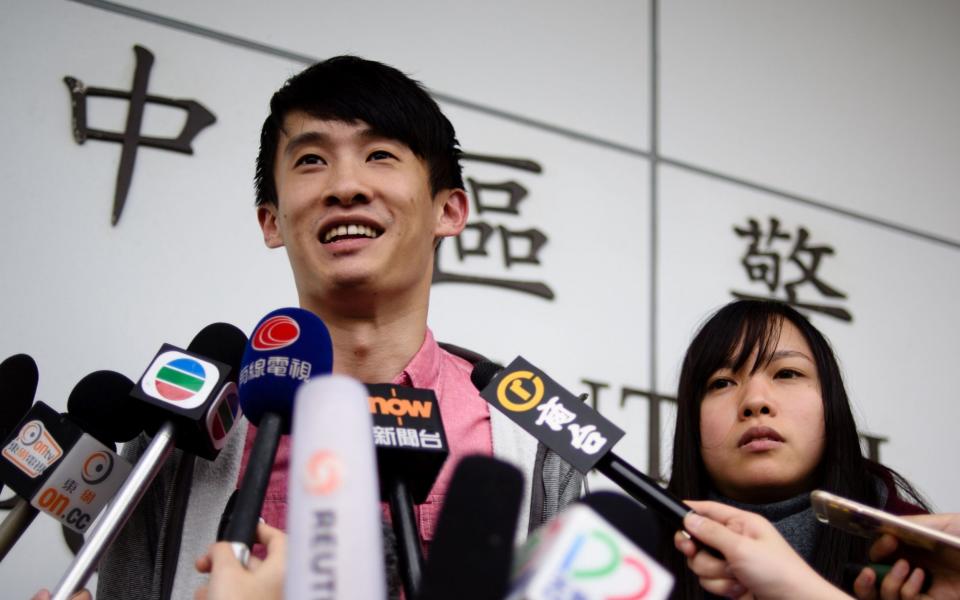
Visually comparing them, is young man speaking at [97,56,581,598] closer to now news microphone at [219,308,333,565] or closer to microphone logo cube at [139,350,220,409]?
microphone logo cube at [139,350,220,409]

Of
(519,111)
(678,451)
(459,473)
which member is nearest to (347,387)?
(459,473)

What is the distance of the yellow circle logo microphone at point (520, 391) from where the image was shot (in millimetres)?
782

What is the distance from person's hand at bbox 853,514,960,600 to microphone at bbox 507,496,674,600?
0.49 metres

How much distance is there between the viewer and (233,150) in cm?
144

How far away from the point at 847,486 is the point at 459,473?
0.79 metres

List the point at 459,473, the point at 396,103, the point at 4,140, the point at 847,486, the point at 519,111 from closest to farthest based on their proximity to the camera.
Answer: the point at 459,473
the point at 847,486
the point at 396,103
the point at 4,140
the point at 519,111

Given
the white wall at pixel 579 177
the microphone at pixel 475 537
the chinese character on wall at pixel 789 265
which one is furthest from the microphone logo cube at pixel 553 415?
the chinese character on wall at pixel 789 265

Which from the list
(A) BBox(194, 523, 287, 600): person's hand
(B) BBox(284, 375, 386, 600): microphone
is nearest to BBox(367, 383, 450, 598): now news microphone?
(A) BBox(194, 523, 287, 600): person's hand

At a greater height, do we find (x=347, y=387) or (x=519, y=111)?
(x=519, y=111)

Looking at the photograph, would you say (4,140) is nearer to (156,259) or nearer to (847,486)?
(156,259)

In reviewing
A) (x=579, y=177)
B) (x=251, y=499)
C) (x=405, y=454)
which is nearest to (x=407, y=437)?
(x=405, y=454)

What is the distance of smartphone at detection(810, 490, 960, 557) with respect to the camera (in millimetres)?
691

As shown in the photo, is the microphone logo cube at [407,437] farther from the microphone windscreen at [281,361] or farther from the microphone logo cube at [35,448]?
the microphone logo cube at [35,448]

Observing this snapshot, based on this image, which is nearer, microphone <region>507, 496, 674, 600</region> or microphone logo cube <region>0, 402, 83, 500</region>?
microphone <region>507, 496, 674, 600</region>
